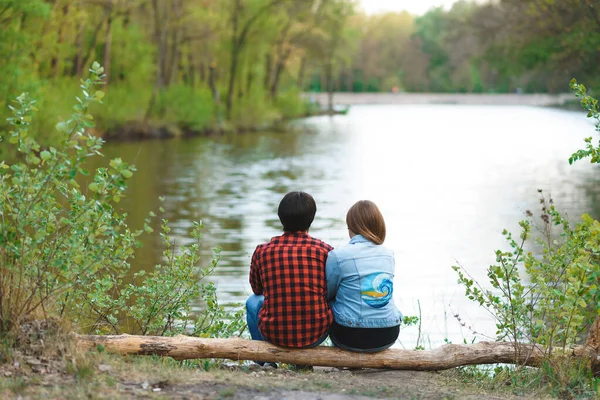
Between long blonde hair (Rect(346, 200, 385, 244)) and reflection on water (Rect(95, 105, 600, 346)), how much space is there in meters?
1.61

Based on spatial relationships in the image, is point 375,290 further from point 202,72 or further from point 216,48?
point 202,72

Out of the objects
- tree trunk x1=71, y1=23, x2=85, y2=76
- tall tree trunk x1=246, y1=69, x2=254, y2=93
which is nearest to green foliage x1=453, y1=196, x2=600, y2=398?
tree trunk x1=71, y1=23, x2=85, y2=76

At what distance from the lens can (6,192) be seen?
528 centimetres

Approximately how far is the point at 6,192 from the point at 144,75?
38.0m

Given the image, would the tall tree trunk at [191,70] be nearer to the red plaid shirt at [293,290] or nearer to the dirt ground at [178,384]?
the red plaid shirt at [293,290]

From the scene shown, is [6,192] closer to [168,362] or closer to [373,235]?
[168,362]

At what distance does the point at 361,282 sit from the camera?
5559mm

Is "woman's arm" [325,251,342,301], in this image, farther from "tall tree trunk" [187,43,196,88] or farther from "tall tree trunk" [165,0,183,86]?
"tall tree trunk" [187,43,196,88]

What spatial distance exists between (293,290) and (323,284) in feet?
0.72

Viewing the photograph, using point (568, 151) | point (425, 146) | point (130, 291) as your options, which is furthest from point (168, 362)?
point (425, 146)

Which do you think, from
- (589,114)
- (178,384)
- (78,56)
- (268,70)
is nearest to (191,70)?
(268,70)

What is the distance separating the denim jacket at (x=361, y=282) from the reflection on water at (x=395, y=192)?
5.44 ft

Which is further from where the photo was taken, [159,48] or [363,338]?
[159,48]

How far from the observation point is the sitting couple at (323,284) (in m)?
5.49
